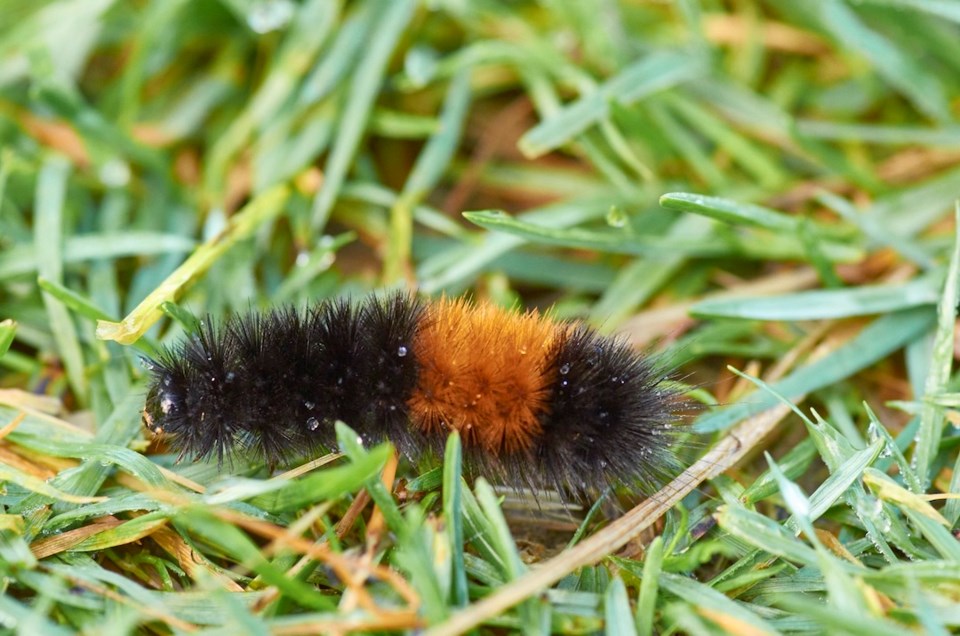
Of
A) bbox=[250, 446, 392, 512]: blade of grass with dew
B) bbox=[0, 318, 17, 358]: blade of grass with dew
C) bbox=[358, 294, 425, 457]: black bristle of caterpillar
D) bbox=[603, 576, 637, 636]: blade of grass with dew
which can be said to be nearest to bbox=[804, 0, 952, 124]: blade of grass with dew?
bbox=[358, 294, 425, 457]: black bristle of caterpillar

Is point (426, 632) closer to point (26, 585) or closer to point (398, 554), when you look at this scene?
point (398, 554)

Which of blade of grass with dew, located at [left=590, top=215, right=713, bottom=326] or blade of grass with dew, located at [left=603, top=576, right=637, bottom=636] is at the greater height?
blade of grass with dew, located at [left=590, top=215, right=713, bottom=326]

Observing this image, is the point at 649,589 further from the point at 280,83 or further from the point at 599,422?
the point at 280,83

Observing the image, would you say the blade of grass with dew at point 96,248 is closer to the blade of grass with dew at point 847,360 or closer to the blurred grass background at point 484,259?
the blurred grass background at point 484,259

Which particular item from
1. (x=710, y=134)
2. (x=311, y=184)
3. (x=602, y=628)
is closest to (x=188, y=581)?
(x=602, y=628)

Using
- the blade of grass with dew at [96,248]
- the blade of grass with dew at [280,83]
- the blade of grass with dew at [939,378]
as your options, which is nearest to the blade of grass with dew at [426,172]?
the blade of grass with dew at [280,83]

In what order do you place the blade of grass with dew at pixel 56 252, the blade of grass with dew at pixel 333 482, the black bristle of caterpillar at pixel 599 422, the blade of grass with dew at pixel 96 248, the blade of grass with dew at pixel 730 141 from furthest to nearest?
the blade of grass with dew at pixel 730 141
the blade of grass with dew at pixel 96 248
the blade of grass with dew at pixel 56 252
the black bristle of caterpillar at pixel 599 422
the blade of grass with dew at pixel 333 482

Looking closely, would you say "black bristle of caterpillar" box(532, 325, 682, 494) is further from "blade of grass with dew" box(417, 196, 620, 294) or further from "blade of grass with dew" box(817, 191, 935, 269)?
"blade of grass with dew" box(817, 191, 935, 269)
